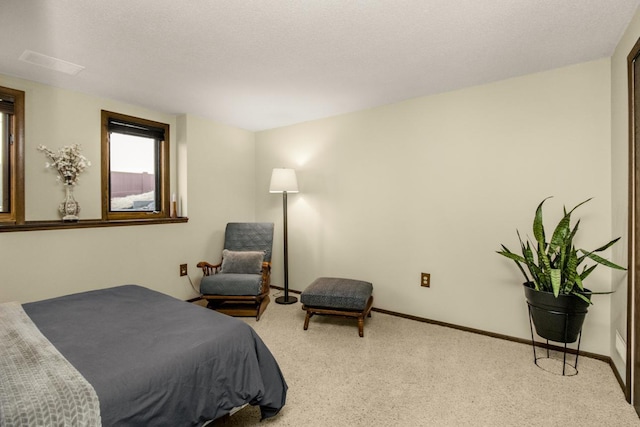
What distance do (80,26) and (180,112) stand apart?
6.12 feet

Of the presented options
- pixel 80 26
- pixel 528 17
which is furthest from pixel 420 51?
pixel 80 26

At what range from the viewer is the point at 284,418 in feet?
5.83

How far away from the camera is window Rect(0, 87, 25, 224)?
8.94ft

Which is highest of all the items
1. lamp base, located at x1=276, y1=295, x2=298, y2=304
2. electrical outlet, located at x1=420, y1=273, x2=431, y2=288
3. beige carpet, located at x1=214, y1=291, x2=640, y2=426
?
electrical outlet, located at x1=420, y1=273, x2=431, y2=288

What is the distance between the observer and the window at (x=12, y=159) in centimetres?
272

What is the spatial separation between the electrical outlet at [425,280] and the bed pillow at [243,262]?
1.77 m

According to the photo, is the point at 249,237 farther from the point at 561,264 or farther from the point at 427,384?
the point at 561,264

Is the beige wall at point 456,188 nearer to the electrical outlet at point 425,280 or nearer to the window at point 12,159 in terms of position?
the electrical outlet at point 425,280

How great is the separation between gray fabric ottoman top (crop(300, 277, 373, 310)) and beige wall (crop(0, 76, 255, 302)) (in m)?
1.79

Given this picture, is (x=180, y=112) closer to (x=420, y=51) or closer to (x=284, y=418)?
(x=420, y=51)

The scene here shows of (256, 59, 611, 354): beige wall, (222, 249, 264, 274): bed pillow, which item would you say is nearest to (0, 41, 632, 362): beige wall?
(256, 59, 611, 354): beige wall

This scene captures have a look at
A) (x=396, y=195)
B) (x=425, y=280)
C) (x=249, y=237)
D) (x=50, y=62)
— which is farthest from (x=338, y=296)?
(x=50, y=62)

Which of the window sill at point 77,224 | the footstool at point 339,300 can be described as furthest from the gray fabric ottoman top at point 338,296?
the window sill at point 77,224

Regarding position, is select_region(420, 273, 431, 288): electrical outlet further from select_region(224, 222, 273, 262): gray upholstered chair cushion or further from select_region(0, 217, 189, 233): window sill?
select_region(0, 217, 189, 233): window sill
